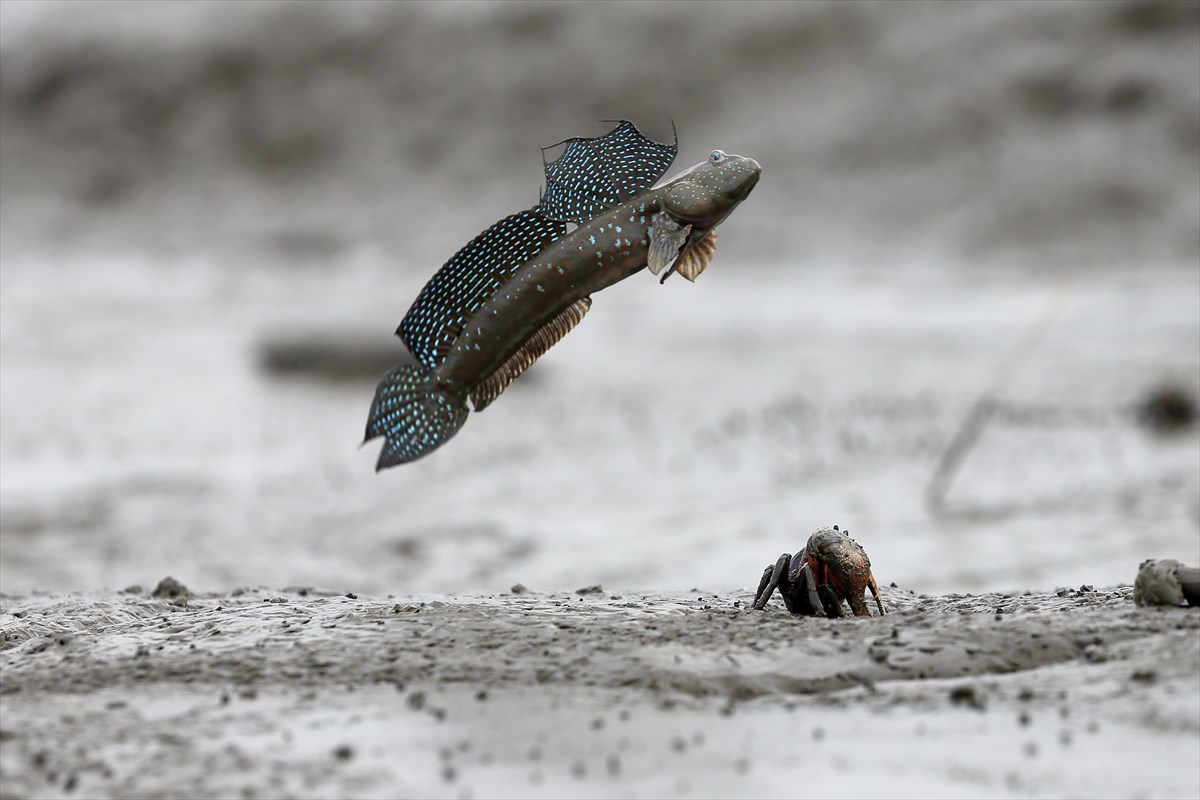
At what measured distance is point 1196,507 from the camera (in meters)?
10.2

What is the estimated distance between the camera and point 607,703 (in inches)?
141

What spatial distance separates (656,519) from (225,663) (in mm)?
7124

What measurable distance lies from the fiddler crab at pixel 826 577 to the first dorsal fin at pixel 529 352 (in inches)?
46.5

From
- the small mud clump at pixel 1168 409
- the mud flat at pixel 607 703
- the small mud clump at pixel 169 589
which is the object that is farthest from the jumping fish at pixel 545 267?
the small mud clump at pixel 1168 409

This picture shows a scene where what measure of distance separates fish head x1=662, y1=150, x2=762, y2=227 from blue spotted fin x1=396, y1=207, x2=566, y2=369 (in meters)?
0.46

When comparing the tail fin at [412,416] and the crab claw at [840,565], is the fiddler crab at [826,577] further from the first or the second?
the tail fin at [412,416]

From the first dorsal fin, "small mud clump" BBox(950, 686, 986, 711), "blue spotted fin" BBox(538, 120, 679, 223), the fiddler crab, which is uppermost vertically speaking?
"blue spotted fin" BBox(538, 120, 679, 223)

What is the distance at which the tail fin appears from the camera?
4.55m

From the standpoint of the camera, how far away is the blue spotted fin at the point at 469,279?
4.53 meters

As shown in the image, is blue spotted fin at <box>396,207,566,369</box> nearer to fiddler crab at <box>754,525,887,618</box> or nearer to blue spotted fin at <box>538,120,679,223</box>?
blue spotted fin at <box>538,120,679,223</box>

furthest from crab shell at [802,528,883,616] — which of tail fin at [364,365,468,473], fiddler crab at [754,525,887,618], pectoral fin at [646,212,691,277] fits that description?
tail fin at [364,365,468,473]

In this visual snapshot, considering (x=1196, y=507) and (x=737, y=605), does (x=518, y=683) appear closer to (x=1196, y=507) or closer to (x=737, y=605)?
(x=737, y=605)

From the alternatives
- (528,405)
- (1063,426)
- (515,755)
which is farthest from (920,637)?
(528,405)

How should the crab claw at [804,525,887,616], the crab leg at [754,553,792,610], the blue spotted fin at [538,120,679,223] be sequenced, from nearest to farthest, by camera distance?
the blue spotted fin at [538,120,679,223] < the crab claw at [804,525,887,616] < the crab leg at [754,553,792,610]
